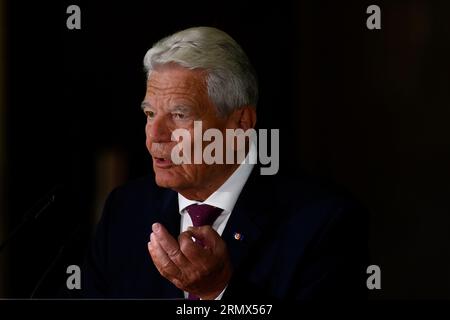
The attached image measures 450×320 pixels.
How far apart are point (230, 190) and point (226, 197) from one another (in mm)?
23

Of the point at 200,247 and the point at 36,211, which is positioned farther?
the point at 36,211

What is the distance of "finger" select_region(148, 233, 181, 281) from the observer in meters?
2.04

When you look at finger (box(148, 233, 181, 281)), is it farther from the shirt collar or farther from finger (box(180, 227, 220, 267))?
the shirt collar

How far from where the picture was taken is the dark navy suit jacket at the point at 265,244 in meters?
2.17

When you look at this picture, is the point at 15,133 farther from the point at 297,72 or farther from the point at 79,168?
the point at 297,72

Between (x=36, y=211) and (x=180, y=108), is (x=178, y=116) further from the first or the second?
(x=36, y=211)

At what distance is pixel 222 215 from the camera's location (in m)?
2.24

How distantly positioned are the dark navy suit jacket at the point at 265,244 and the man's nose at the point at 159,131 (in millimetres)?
183

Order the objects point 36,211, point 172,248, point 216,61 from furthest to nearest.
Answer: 1. point 36,211
2. point 216,61
3. point 172,248

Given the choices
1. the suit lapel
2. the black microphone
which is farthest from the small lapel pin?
the black microphone

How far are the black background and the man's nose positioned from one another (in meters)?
0.08

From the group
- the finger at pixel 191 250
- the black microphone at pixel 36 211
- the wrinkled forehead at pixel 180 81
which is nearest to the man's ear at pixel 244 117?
the wrinkled forehead at pixel 180 81

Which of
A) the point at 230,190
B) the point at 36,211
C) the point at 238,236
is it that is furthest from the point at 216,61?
the point at 36,211
